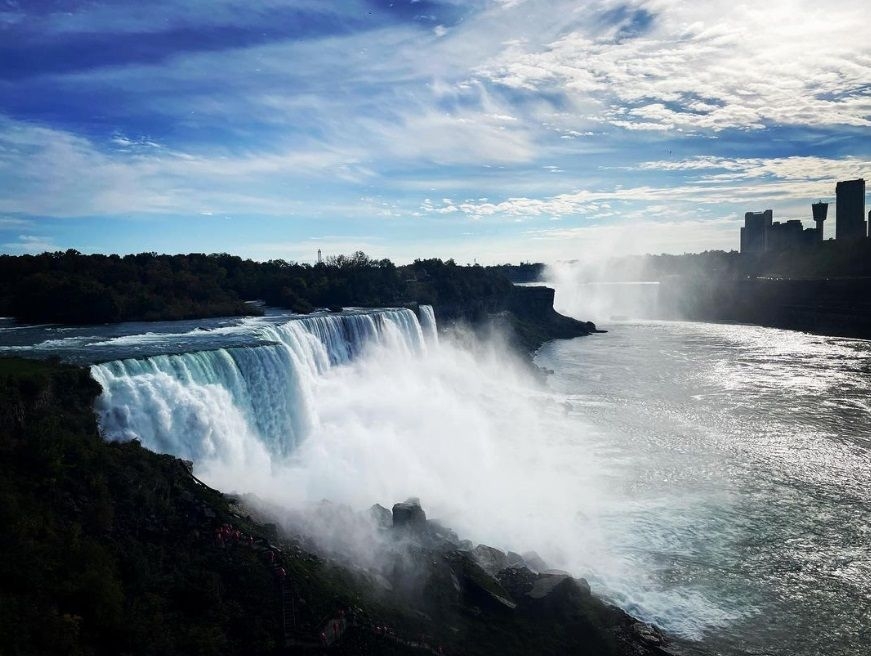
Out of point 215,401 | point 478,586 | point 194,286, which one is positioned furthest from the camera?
point 194,286

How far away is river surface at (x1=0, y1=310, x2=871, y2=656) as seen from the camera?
473 inches

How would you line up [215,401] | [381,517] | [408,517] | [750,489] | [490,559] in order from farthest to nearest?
[750,489] → [215,401] → [381,517] → [408,517] → [490,559]

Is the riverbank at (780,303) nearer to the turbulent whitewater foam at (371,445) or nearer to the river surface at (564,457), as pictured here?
the river surface at (564,457)

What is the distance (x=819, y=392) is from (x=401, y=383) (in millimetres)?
19966

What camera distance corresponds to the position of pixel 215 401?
1472 centimetres

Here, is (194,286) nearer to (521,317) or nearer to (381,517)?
(381,517)

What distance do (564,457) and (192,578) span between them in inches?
536

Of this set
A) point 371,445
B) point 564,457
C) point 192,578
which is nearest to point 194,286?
point 371,445

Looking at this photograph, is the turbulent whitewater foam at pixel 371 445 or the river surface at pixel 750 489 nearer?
the river surface at pixel 750 489

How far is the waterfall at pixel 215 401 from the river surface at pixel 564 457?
49 mm

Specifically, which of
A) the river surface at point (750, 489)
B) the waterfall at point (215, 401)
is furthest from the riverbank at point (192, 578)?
the river surface at point (750, 489)

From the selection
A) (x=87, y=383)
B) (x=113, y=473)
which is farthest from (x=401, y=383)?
(x=113, y=473)

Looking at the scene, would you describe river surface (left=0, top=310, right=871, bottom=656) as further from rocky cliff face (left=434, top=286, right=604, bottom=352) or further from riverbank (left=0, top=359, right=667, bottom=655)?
rocky cliff face (left=434, top=286, right=604, bottom=352)

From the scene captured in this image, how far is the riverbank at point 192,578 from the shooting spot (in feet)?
24.7
